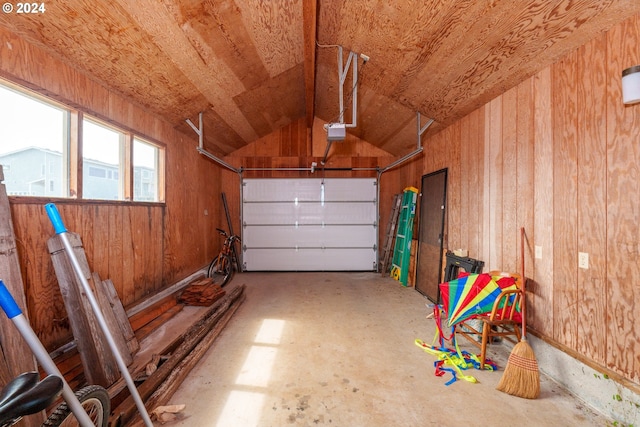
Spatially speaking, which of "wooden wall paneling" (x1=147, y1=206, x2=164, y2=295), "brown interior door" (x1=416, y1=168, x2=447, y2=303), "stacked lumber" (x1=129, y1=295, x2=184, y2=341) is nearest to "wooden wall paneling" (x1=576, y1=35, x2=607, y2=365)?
"brown interior door" (x1=416, y1=168, x2=447, y2=303)

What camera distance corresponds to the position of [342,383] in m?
1.91

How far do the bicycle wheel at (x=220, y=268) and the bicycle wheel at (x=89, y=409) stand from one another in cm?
334

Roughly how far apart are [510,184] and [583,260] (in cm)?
91

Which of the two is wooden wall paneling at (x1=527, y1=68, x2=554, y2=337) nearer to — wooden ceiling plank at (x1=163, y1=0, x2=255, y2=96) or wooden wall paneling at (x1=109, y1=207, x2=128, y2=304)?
wooden ceiling plank at (x1=163, y1=0, x2=255, y2=96)

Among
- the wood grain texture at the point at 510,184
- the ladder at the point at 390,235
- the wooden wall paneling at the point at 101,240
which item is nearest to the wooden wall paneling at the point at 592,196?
the wood grain texture at the point at 510,184

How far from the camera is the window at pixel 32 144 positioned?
1.72 metres

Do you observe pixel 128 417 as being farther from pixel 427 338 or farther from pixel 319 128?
pixel 319 128

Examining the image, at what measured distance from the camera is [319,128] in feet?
18.5

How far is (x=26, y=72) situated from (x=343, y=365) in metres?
3.05

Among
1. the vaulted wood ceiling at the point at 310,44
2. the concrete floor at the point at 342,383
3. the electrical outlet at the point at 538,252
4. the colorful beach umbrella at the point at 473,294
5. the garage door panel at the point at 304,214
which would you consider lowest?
the concrete floor at the point at 342,383

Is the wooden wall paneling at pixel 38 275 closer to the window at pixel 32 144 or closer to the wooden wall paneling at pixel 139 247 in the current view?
the window at pixel 32 144

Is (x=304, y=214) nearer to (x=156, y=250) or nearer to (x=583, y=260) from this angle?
(x=156, y=250)

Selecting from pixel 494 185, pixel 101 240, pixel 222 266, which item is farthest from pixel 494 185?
pixel 222 266

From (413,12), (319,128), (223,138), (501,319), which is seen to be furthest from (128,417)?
(319,128)
